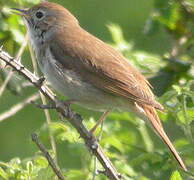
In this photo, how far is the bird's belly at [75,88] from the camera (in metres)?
4.80

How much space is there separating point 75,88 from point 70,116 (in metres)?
0.75

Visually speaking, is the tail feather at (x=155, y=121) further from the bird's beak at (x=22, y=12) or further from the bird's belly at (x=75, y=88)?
the bird's beak at (x=22, y=12)

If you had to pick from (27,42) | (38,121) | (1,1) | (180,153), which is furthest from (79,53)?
(38,121)

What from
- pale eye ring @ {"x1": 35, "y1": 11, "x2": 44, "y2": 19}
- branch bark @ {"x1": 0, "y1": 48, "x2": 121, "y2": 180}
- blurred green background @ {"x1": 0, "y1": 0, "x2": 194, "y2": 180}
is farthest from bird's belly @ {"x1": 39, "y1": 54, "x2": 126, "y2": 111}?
pale eye ring @ {"x1": 35, "y1": 11, "x2": 44, "y2": 19}

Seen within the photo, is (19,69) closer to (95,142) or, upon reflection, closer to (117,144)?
(95,142)

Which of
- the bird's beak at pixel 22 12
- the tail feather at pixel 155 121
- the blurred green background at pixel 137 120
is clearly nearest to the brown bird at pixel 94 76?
the tail feather at pixel 155 121

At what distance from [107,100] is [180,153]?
1052 millimetres

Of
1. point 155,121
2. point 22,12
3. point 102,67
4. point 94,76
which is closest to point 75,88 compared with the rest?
point 94,76

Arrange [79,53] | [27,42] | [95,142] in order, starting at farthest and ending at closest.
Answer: [27,42]
[79,53]
[95,142]

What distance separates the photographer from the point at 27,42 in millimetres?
5301

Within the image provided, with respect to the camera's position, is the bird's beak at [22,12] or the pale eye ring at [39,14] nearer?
the bird's beak at [22,12]

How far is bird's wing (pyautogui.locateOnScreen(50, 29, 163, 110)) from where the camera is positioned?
15.5 ft

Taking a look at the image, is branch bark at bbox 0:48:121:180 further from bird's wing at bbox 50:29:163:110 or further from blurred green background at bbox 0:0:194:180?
bird's wing at bbox 50:29:163:110

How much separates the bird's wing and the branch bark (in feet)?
2.26
